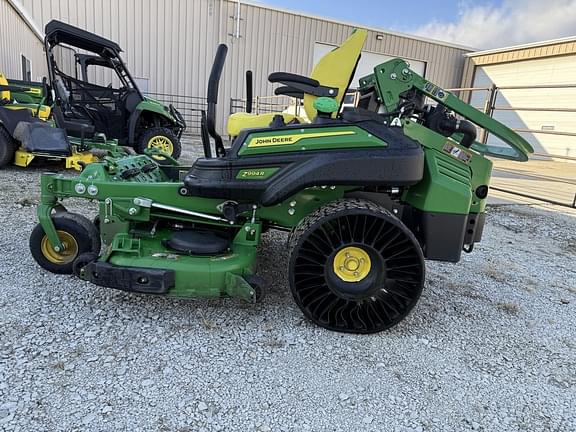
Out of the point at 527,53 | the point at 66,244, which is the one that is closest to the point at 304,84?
the point at 66,244

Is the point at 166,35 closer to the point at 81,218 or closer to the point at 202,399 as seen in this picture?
the point at 81,218

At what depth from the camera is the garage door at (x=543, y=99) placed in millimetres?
14445

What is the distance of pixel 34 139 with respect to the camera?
6094mm

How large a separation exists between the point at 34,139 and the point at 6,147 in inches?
20.1

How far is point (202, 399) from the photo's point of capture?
6.09 feet

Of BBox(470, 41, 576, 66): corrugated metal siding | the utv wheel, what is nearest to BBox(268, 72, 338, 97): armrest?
the utv wheel

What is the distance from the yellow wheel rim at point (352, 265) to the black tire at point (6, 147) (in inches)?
232

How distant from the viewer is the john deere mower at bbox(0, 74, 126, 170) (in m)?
6.10

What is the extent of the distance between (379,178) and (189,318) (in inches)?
52.1

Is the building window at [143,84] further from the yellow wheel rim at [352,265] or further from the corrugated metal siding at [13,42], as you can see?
the yellow wheel rim at [352,265]

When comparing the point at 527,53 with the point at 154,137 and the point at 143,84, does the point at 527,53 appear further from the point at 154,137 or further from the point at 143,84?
the point at 154,137

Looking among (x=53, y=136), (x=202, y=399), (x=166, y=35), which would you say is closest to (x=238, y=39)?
(x=166, y=35)

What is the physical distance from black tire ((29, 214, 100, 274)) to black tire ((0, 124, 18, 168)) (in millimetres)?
4243

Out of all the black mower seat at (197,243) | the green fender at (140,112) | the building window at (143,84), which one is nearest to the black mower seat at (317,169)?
the black mower seat at (197,243)
